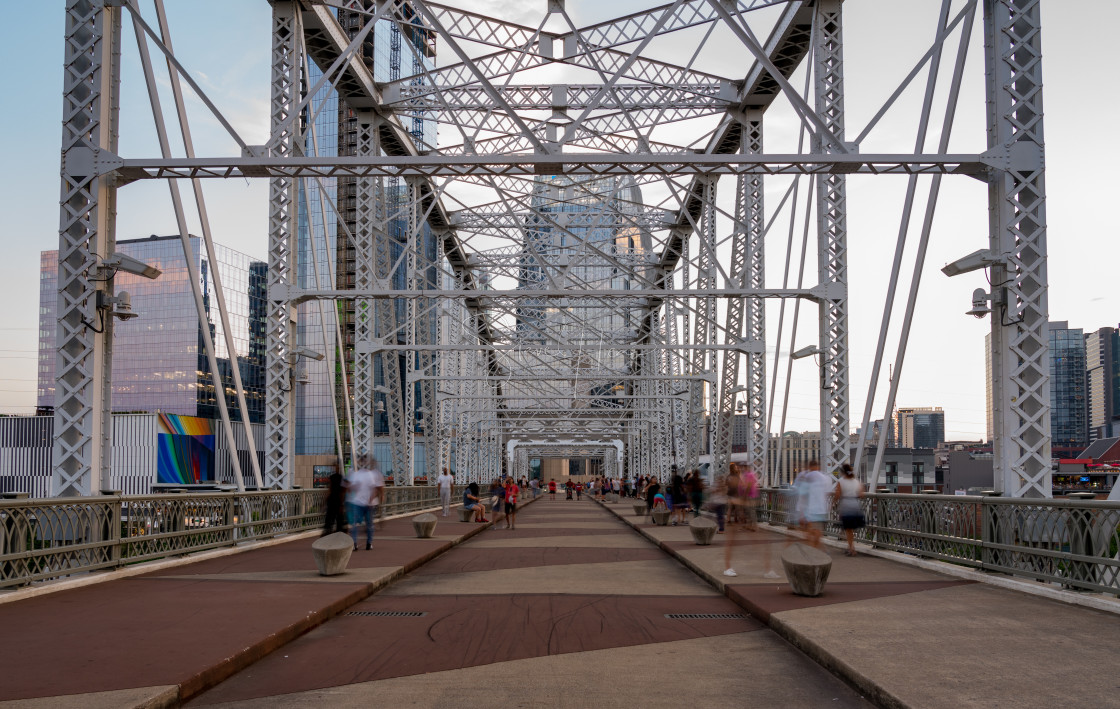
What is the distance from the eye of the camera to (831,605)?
10.6m

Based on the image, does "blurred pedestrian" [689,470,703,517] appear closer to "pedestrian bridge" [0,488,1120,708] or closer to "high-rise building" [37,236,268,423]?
"pedestrian bridge" [0,488,1120,708]

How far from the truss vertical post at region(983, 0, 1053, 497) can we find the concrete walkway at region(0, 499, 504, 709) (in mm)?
9184

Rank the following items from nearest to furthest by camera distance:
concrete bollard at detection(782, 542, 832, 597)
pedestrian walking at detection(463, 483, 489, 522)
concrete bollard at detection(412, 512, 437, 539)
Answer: concrete bollard at detection(782, 542, 832, 597) < concrete bollard at detection(412, 512, 437, 539) < pedestrian walking at detection(463, 483, 489, 522)

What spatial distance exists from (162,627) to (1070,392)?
641 feet

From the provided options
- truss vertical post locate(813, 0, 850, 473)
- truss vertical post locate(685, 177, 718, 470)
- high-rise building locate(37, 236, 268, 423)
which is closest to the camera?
truss vertical post locate(813, 0, 850, 473)

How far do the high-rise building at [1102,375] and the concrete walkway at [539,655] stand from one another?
183897 millimetres

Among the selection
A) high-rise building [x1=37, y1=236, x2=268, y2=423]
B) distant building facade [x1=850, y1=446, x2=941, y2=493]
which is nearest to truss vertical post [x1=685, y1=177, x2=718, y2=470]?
high-rise building [x1=37, y1=236, x2=268, y2=423]

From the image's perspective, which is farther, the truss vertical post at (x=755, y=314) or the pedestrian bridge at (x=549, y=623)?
the truss vertical post at (x=755, y=314)

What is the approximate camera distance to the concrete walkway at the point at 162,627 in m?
6.71

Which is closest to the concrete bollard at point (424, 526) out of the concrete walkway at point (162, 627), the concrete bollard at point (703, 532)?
the concrete bollard at point (703, 532)

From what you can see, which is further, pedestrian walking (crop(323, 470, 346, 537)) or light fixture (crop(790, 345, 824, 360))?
light fixture (crop(790, 345, 824, 360))

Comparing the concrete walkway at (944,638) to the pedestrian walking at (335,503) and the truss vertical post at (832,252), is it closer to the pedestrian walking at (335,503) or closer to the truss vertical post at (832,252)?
the pedestrian walking at (335,503)

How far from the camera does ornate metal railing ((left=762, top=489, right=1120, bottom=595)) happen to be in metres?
10.3

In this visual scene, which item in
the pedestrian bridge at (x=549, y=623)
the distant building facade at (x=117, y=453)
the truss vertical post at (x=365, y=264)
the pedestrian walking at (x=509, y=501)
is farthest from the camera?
the distant building facade at (x=117, y=453)
